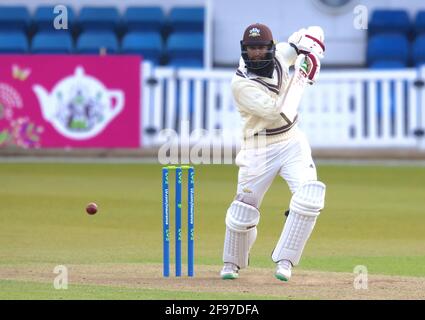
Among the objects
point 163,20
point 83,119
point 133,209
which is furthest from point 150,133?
point 133,209

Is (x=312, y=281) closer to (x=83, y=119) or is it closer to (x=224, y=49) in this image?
(x=83, y=119)

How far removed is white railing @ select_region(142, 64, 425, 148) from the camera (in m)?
21.6

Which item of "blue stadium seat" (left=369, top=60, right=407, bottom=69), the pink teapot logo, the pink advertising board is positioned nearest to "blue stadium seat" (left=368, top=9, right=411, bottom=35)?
"blue stadium seat" (left=369, top=60, right=407, bottom=69)

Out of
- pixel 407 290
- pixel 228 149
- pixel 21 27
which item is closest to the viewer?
pixel 407 290

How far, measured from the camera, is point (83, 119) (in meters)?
21.3

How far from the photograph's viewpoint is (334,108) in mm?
21656

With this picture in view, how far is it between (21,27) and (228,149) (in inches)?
243

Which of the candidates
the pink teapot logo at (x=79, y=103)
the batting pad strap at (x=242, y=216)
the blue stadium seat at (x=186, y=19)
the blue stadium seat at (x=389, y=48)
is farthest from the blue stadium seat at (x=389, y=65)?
the batting pad strap at (x=242, y=216)

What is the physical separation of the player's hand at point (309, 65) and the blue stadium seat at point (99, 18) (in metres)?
15.4

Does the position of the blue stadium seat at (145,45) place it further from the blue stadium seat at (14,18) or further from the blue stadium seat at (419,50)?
the blue stadium seat at (419,50)

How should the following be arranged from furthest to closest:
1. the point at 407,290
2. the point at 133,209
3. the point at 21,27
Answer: the point at 21,27 < the point at 133,209 < the point at 407,290

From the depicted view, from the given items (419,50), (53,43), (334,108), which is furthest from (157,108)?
(419,50)

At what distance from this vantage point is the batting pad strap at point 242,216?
980cm

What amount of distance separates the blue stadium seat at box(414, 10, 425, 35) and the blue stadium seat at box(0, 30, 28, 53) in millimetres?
7687
